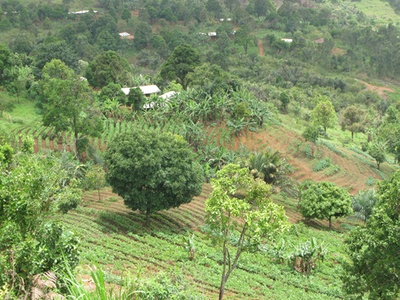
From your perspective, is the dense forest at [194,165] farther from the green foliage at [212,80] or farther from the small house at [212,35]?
the small house at [212,35]

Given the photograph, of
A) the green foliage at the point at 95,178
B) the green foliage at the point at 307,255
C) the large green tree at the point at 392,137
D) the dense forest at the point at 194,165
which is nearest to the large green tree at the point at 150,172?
the dense forest at the point at 194,165

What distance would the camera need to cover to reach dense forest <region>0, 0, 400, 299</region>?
1191cm

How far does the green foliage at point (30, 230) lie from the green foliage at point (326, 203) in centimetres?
1659

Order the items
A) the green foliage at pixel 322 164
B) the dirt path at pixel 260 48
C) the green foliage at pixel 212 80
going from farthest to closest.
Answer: the dirt path at pixel 260 48, the green foliage at pixel 212 80, the green foliage at pixel 322 164

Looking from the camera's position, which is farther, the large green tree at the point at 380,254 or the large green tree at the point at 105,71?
the large green tree at the point at 105,71

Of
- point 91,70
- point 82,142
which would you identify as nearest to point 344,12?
point 91,70

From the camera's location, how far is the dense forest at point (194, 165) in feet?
39.1

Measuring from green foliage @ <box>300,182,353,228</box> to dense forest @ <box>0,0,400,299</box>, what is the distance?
0.11 metres

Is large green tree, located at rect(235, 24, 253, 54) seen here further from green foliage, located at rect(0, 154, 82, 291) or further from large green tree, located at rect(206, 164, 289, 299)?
Result: green foliage, located at rect(0, 154, 82, 291)

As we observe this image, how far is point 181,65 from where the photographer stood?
167 feet

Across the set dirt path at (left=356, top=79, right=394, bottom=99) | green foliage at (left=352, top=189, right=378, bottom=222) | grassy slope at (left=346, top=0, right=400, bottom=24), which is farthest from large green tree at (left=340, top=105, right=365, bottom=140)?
grassy slope at (left=346, top=0, right=400, bottom=24)

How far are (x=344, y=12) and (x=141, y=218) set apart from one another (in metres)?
94.3

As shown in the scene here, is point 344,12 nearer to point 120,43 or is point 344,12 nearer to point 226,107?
point 120,43

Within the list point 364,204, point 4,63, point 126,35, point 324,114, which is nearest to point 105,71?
point 4,63
